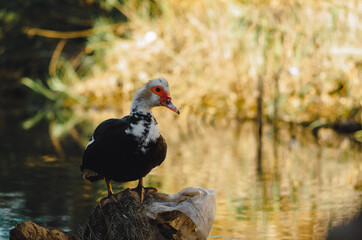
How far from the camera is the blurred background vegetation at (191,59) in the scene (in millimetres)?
10422

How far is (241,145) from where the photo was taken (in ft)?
31.6

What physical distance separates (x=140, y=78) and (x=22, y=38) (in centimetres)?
437

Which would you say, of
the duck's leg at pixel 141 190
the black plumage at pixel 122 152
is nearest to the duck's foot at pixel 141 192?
the duck's leg at pixel 141 190

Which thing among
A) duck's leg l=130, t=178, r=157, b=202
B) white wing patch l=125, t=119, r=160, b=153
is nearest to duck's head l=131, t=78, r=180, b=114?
white wing patch l=125, t=119, r=160, b=153

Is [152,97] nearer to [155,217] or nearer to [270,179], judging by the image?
[155,217]

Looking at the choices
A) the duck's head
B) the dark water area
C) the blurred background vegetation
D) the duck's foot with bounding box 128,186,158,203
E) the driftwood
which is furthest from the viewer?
the blurred background vegetation

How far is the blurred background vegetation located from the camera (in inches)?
410

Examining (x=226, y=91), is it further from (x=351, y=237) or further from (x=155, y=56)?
(x=351, y=237)

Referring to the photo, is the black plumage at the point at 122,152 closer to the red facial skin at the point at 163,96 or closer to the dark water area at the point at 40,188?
the red facial skin at the point at 163,96

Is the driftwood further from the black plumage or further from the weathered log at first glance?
the black plumage

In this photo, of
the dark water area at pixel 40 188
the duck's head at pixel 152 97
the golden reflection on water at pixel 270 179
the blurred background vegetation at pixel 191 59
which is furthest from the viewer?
the blurred background vegetation at pixel 191 59

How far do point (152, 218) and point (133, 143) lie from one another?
47 centimetres

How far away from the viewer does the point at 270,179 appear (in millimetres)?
7055

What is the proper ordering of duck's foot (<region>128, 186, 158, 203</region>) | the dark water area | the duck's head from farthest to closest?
the dark water area → duck's foot (<region>128, 186, 158, 203</region>) → the duck's head
